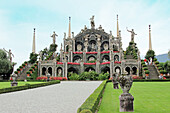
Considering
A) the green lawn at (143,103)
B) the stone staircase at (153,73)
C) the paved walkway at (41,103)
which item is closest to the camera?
the green lawn at (143,103)

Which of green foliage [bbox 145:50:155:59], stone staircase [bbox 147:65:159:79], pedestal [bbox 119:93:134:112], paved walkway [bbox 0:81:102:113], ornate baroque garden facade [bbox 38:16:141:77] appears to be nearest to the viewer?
pedestal [bbox 119:93:134:112]

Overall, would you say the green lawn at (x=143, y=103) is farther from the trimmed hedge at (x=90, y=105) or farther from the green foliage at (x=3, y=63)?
Answer: the green foliage at (x=3, y=63)

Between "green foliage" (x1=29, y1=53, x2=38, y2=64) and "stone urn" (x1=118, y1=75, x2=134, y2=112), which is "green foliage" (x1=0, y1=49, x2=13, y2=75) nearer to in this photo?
"green foliage" (x1=29, y1=53, x2=38, y2=64)

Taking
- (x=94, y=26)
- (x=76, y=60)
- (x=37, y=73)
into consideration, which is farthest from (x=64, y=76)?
(x=94, y=26)

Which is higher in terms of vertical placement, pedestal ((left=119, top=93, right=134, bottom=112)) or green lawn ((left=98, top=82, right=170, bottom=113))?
pedestal ((left=119, top=93, right=134, bottom=112))

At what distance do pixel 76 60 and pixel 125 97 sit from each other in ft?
172

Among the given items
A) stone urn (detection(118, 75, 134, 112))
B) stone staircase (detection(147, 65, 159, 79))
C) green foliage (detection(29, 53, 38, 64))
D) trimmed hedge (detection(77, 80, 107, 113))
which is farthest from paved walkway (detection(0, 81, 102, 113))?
green foliage (detection(29, 53, 38, 64))

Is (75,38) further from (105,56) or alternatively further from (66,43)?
(105,56)

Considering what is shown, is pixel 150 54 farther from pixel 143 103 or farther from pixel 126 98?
pixel 126 98

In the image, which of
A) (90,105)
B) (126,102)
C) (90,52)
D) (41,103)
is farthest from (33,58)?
(90,105)

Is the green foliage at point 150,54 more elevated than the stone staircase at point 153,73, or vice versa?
the green foliage at point 150,54

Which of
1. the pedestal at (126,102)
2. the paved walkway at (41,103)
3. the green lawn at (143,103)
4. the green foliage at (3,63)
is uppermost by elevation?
Answer: the green foliage at (3,63)

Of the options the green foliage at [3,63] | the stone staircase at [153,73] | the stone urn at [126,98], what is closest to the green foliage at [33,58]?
the green foliage at [3,63]

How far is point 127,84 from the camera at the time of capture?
28.2 feet
